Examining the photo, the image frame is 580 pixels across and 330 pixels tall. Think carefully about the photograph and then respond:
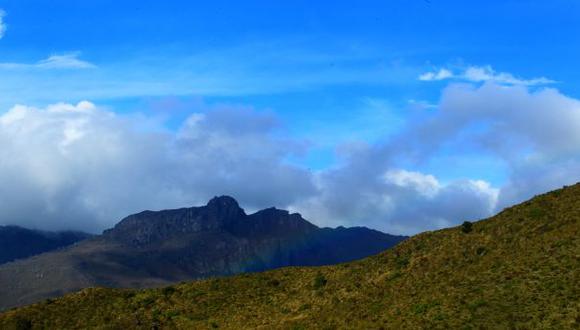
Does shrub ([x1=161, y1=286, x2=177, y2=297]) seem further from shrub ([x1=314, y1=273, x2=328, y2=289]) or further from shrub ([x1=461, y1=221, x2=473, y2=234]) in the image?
shrub ([x1=461, y1=221, x2=473, y2=234])

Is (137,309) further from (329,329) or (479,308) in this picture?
(479,308)

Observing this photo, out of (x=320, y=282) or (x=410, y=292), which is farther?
(x=320, y=282)

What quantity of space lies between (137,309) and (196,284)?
38.0 feet

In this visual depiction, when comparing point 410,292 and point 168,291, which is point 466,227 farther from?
point 168,291

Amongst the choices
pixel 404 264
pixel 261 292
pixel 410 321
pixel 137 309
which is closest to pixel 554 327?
pixel 410 321

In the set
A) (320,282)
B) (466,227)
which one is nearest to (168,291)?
(320,282)

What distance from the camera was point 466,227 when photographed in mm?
90125

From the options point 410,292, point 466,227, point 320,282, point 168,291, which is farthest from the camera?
point 168,291

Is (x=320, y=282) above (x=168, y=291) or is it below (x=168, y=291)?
above

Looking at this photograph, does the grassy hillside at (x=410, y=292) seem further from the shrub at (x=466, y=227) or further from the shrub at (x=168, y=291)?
the shrub at (x=466, y=227)

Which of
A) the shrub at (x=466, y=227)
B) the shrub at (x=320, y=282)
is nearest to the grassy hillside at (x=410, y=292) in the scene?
the shrub at (x=320, y=282)

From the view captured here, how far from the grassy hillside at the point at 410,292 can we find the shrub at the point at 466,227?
32cm

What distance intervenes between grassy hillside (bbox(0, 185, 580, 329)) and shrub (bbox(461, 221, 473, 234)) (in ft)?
1.05

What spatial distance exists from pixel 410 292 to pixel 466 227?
22099 millimetres
